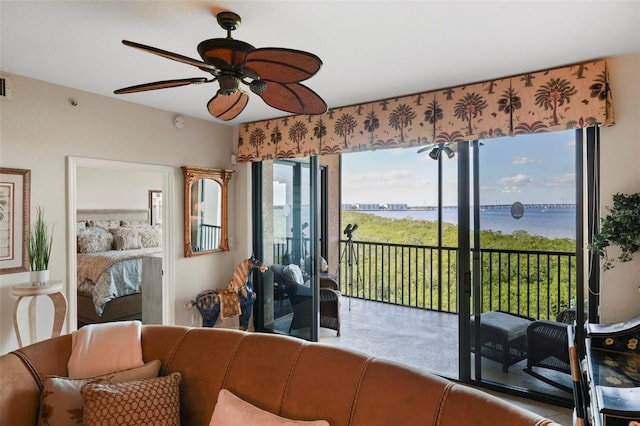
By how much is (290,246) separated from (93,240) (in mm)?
3196

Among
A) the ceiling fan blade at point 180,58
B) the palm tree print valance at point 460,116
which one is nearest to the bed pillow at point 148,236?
the palm tree print valance at point 460,116

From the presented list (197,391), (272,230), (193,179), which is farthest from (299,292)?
(197,391)

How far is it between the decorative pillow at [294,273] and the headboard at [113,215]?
3898mm

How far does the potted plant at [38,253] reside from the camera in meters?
2.65

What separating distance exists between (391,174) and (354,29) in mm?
4003

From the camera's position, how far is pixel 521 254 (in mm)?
3006

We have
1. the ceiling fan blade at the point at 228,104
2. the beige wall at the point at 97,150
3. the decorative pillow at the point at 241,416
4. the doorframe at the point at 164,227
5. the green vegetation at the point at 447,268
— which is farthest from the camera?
the doorframe at the point at 164,227

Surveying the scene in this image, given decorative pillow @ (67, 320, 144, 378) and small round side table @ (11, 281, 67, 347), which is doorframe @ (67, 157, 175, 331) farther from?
decorative pillow @ (67, 320, 144, 378)

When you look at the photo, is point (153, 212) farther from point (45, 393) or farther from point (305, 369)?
point (305, 369)

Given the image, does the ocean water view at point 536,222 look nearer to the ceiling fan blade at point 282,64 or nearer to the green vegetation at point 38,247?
the ceiling fan blade at point 282,64

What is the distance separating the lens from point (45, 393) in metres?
1.54

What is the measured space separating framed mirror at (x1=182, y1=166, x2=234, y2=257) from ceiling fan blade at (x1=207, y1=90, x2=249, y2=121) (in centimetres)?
175

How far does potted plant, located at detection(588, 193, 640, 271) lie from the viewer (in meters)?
2.17

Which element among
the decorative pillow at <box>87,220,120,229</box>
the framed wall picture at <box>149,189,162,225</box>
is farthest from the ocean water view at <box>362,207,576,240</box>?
the framed wall picture at <box>149,189,162,225</box>
